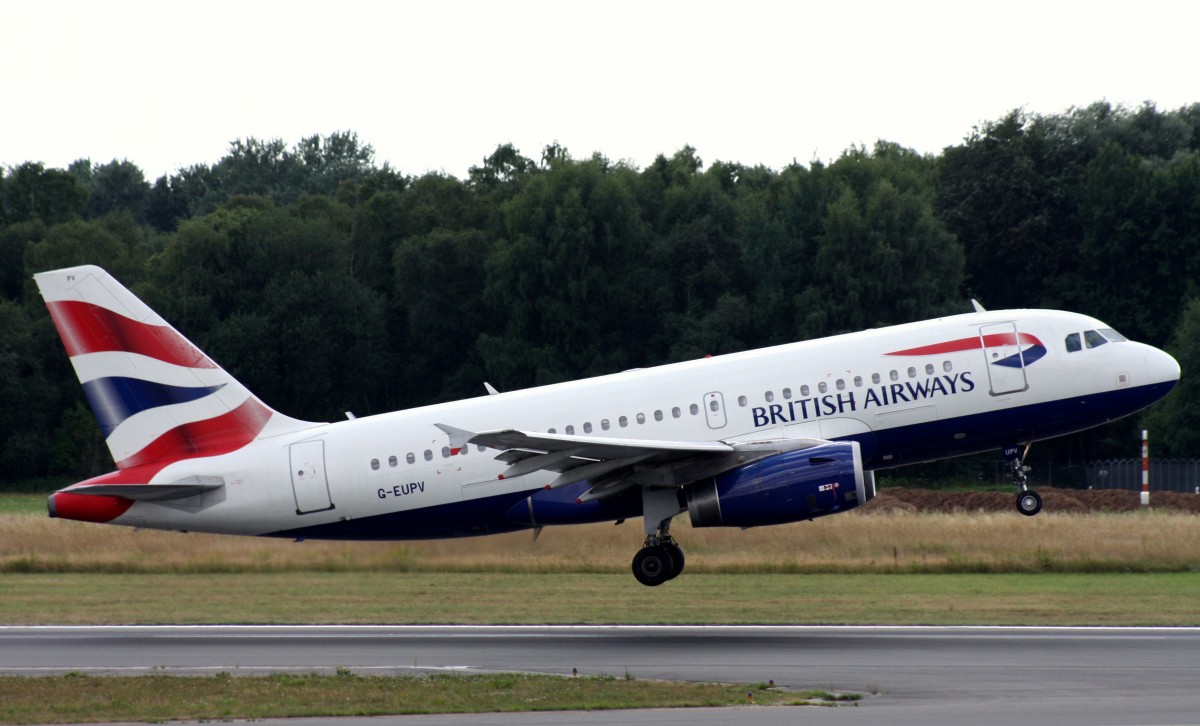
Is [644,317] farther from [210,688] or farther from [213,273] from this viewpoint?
[210,688]

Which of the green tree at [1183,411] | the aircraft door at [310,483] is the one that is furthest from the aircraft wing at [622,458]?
the green tree at [1183,411]

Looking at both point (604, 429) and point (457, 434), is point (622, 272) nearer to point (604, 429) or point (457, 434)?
point (604, 429)

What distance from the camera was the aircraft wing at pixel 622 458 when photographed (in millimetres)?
25672

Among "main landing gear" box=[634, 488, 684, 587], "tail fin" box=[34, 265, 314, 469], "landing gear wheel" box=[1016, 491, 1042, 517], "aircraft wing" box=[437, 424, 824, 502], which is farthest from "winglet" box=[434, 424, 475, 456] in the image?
"landing gear wheel" box=[1016, 491, 1042, 517]

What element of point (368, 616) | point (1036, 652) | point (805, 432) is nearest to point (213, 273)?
point (368, 616)

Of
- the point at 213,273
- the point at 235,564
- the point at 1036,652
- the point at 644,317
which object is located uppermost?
the point at 213,273

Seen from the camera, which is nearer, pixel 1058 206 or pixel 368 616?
pixel 368 616

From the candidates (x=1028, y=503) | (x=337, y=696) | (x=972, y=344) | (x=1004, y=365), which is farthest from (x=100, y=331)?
(x=1028, y=503)

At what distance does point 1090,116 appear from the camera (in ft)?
282

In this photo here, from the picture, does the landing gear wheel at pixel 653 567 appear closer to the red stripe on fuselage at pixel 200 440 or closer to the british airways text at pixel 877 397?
the british airways text at pixel 877 397

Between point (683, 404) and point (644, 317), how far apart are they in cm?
4655

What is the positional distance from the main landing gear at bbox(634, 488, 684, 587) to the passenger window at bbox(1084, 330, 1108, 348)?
8074mm

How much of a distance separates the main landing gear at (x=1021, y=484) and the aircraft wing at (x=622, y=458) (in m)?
4.26

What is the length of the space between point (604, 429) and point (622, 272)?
155 ft
